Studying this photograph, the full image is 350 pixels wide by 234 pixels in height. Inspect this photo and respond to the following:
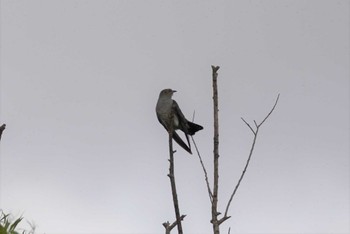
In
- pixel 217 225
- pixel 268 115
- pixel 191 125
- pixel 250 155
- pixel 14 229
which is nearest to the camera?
pixel 217 225

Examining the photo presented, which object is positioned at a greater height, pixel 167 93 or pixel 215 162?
pixel 167 93

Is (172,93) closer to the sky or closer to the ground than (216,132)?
closer to the sky

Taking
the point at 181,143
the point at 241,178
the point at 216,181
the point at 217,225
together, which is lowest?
the point at 217,225

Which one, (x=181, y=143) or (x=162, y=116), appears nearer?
(x=181, y=143)

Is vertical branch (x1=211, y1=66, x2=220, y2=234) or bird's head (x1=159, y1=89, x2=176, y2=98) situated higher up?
bird's head (x1=159, y1=89, x2=176, y2=98)

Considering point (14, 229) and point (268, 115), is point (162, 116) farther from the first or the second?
point (268, 115)

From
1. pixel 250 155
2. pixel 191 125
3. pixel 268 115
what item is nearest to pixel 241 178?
pixel 250 155

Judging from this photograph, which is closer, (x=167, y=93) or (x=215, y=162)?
(x=215, y=162)

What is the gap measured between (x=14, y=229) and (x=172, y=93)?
5.82 m

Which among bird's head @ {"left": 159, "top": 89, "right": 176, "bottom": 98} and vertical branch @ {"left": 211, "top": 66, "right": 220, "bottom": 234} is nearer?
vertical branch @ {"left": 211, "top": 66, "right": 220, "bottom": 234}

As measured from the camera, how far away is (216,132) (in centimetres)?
272

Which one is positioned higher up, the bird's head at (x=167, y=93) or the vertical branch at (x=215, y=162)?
the bird's head at (x=167, y=93)

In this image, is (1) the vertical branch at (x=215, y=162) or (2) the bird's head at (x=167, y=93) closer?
(1) the vertical branch at (x=215, y=162)

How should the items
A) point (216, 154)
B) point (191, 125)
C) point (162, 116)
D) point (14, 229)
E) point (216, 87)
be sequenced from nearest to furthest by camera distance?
point (216, 154) → point (216, 87) → point (14, 229) → point (191, 125) → point (162, 116)
